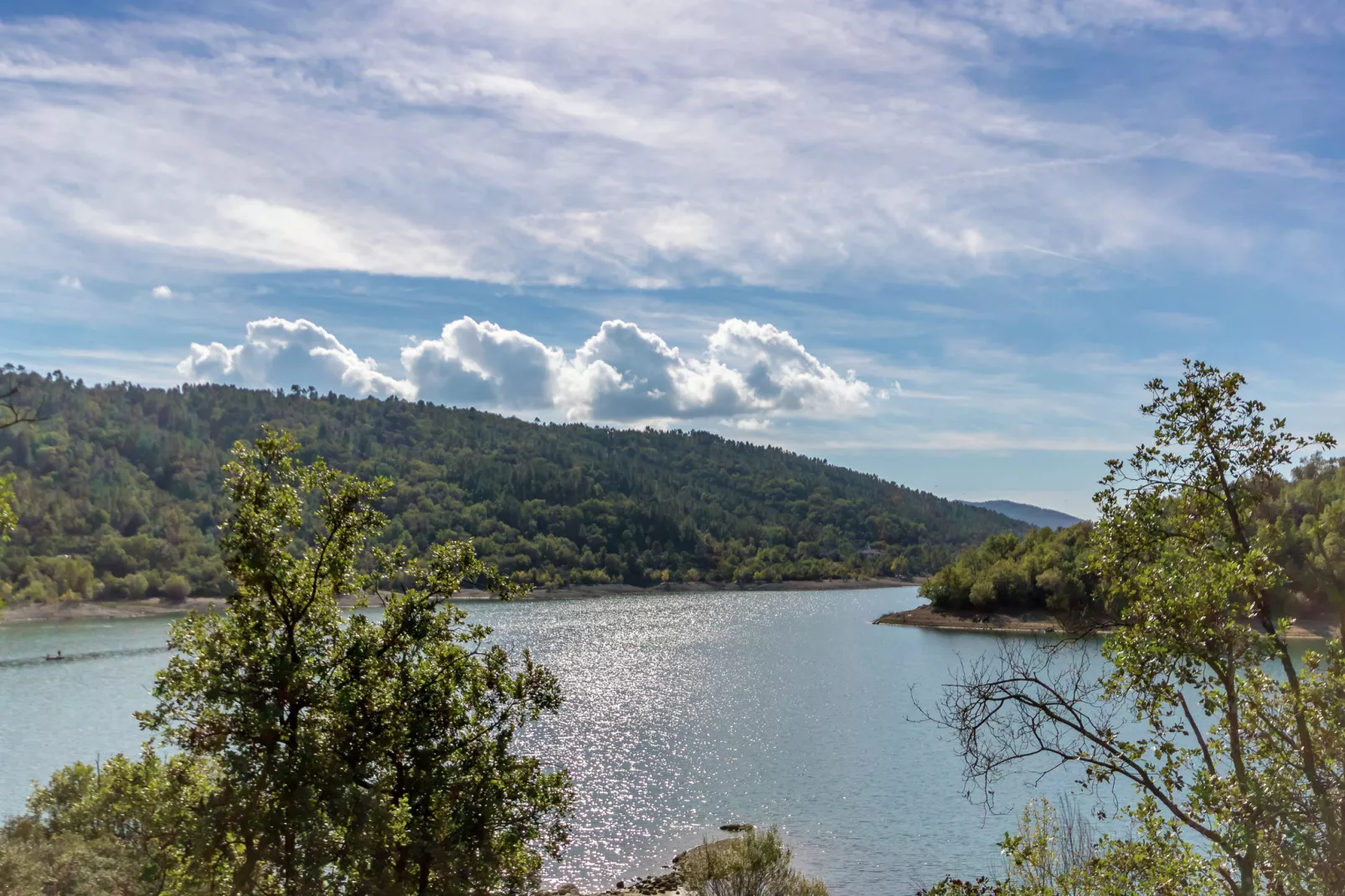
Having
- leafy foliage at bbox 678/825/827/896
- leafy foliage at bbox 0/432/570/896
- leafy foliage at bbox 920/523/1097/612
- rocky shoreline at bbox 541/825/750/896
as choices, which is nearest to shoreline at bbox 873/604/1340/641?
leafy foliage at bbox 920/523/1097/612

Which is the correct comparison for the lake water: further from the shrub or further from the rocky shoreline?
the shrub

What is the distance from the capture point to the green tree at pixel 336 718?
519 inches

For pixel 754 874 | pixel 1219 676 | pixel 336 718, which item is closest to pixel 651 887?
pixel 754 874

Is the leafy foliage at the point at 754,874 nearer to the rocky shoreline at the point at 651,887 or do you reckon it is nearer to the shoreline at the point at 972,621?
the rocky shoreline at the point at 651,887

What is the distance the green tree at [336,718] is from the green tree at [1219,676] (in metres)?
9.29

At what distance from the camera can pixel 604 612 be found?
159000mm

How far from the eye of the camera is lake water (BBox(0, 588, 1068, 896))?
3809 cm

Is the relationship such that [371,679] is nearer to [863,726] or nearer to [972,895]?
[972,895]

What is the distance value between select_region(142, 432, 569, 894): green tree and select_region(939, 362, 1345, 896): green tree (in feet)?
30.5

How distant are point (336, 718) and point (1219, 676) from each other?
11918mm

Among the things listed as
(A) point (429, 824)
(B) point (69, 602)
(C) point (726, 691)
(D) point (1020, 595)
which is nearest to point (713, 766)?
(C) point (726, 691)

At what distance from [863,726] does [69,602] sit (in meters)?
136

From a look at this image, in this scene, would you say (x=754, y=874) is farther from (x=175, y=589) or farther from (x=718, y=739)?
(x=175, y=589)

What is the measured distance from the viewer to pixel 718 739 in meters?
58.5
